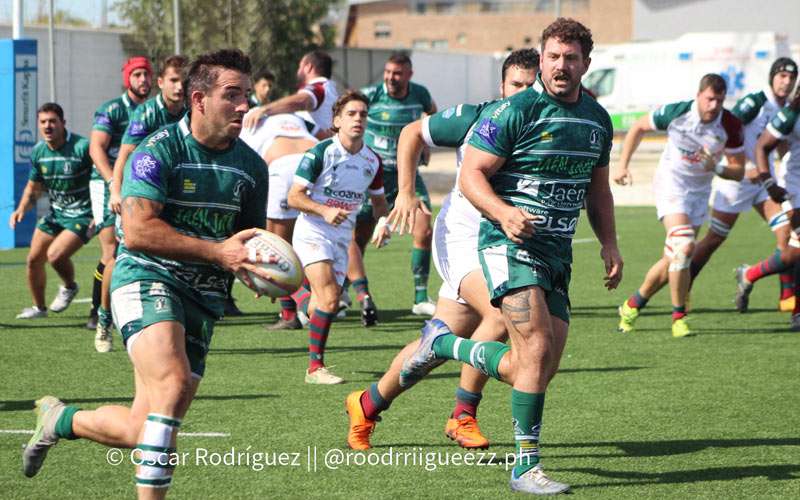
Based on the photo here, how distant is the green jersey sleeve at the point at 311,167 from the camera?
9750mm

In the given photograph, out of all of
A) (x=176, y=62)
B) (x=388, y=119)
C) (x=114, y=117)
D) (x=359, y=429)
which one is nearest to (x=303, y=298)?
(x=114, y=117)

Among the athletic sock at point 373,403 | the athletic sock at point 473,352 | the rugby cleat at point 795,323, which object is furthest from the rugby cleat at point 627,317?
the athletic sock at point 473,352

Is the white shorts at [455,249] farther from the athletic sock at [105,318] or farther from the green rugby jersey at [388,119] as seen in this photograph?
the green rugby jersey at [388,119]

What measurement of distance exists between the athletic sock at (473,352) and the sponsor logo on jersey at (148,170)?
5.94 ft

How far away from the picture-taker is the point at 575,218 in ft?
19.9

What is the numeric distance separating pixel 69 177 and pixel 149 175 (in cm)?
677

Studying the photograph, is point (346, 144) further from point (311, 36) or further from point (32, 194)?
point (311, 36)

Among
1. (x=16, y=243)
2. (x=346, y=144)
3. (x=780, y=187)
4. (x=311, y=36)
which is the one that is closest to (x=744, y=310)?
(x=780, y=187)

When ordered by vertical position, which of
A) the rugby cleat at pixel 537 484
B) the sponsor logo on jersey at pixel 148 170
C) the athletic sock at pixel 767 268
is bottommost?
the rugby cleat at pixel 537 484

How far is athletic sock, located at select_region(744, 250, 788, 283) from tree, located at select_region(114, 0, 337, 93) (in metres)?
15.7

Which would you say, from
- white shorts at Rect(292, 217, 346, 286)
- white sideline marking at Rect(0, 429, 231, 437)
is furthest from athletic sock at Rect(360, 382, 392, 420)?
white shorts at Rect(292, 217, 346, 286)

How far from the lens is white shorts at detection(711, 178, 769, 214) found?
Result: 1201cm

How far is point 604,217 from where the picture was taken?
625 cm

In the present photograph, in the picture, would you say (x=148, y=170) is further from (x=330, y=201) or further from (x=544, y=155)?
(x=330, y=201)
